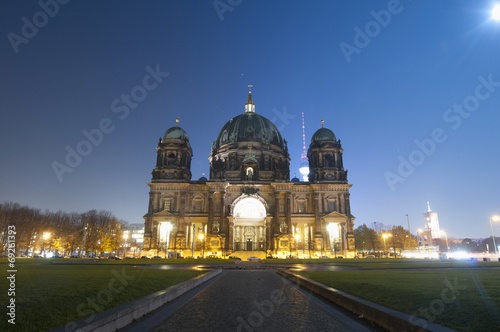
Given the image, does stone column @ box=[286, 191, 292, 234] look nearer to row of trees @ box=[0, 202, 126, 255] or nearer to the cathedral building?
the cathedral building

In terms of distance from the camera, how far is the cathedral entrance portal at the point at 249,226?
219ft

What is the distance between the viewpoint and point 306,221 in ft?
221

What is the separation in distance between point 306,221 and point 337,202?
308 inches

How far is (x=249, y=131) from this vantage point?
8000 centimetres

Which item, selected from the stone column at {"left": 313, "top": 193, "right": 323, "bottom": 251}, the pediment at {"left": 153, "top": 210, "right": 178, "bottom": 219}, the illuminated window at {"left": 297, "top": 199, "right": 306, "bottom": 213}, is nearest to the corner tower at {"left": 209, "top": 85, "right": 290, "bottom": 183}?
the illuminated window at {"left": 297, "top": 199, "right": 306, "bottom": 213}

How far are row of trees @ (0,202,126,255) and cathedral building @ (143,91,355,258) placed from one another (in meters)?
18.4

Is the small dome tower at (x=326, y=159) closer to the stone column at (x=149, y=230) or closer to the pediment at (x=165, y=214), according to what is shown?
the pediment at (x=165, y=214)

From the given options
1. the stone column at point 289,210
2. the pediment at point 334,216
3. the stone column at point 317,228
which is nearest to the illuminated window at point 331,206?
the pediment at point 334,216

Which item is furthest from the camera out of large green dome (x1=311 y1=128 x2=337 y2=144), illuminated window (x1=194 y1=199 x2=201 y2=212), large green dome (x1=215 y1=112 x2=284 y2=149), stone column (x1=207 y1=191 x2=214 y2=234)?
large green dome (x1=215 y1=112 x2=284 y2=149)

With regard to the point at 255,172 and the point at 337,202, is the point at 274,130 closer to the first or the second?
the point at 255,172

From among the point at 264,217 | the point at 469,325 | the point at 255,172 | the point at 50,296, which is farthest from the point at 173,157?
the point at 469,325

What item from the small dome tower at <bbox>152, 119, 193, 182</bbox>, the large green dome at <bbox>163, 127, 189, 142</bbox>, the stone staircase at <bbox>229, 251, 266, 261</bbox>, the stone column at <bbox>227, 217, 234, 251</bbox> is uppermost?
the large green dome at <bbox>163, 127, 189, 142</bbox>

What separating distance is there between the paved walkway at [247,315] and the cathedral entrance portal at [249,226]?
5577 cm

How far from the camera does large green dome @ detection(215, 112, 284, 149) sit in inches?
3150
